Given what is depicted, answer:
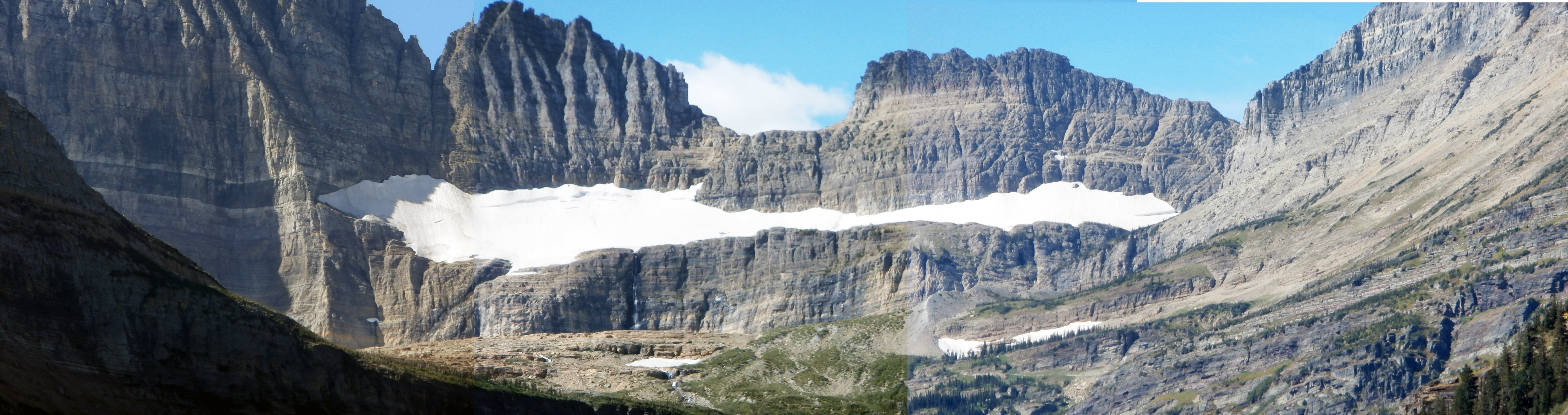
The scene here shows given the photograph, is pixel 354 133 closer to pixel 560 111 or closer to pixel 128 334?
pixel 560 111

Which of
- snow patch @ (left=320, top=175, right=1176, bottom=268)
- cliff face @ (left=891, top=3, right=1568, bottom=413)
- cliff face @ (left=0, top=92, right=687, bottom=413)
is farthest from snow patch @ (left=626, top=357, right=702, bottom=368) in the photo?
snow patch @ (left=320, top=175, right=1176, bottom=268)

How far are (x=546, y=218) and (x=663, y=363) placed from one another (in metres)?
53.6

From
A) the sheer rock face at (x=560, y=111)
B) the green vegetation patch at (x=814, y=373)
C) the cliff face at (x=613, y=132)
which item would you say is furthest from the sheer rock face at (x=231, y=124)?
the green vegetation patch at (x=814, y=373)

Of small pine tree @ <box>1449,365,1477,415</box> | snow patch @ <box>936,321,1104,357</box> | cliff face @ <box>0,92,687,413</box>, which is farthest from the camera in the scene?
snow patch @ <box>936,321,1104,357</box>

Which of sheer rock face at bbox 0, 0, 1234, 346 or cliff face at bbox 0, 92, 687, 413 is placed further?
sheer rock face at bbox 0, 0, 1234, 346

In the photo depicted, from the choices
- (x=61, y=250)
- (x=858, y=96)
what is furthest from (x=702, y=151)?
(x=61, y=250)

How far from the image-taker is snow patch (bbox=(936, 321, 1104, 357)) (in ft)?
480

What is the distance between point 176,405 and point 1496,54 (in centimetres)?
18943

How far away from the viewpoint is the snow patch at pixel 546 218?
116 metres

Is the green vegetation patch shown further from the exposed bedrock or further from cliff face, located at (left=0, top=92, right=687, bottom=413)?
the exposed bedrock

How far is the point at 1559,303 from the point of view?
214 feet

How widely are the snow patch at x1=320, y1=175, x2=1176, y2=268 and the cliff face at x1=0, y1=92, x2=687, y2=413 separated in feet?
222

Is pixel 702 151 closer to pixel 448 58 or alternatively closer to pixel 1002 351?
pixel 448 58

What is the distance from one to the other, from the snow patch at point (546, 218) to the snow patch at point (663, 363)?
1548 inches
